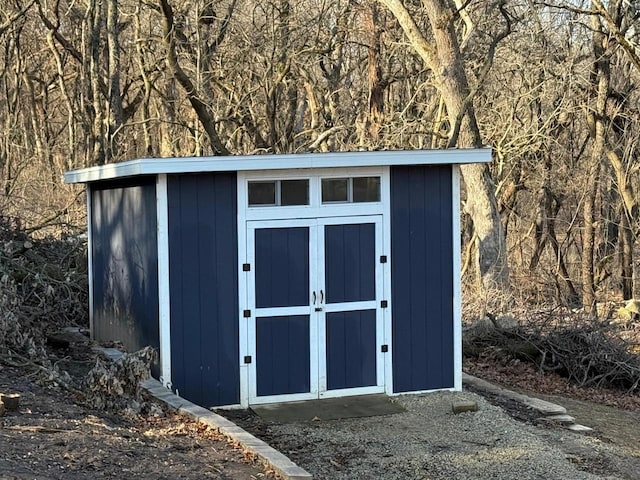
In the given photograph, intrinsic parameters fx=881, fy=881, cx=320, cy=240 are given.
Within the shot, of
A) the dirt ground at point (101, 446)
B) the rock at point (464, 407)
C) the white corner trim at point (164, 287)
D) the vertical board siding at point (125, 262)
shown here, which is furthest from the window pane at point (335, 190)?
the dirt ground at point (101, 446)

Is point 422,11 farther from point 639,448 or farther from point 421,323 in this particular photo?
point 639,448

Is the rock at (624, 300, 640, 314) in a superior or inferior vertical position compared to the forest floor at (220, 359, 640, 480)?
superior

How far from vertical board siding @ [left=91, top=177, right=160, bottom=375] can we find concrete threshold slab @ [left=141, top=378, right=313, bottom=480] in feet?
1.82

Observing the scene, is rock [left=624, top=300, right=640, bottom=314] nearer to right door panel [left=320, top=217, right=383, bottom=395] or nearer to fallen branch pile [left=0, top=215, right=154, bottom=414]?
right door panel [left=320, top=217, right=383, bottom=395]

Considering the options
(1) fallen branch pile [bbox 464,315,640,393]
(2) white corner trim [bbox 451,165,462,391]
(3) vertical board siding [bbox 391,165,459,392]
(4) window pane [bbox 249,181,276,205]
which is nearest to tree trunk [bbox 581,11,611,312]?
(1) fallen branch pile [bbox 464,315,640,393]

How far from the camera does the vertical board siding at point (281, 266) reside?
831 cm

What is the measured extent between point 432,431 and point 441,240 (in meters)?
2.03

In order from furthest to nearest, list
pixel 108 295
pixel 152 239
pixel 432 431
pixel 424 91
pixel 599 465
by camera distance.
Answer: pixel 424 91 < pixel 108 295 < pixel 152 239 < pixel 432 431 < pixel 599 465

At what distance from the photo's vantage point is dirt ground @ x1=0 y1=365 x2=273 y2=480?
17.8 feet

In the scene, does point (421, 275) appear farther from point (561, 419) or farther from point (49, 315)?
point (49, 315)

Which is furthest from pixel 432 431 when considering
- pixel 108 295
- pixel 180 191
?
pixel 108 295

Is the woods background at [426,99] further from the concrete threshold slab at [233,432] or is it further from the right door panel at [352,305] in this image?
the concrete threshold slab at [233,432]

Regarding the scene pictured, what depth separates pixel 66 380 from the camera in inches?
309

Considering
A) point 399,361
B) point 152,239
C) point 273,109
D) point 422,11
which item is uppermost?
point 422,11
